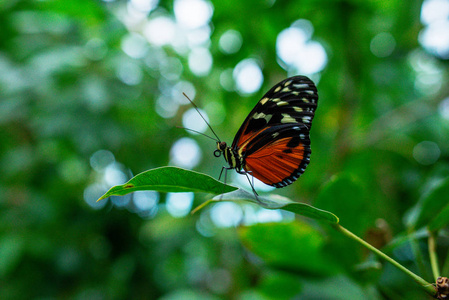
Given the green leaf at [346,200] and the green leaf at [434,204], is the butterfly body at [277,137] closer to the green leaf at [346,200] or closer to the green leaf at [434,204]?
the green leaf at [346,200]

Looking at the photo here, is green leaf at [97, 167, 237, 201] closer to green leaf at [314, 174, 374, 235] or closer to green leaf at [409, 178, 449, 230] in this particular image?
green leaf at [314, 174, 374, 235]

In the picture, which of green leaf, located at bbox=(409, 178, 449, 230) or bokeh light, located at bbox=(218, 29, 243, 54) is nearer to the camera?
green leaf, located at bbox=(409, 178, 449, 230)

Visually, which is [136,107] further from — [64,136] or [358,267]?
[358,267]

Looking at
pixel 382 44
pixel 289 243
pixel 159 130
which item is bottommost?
pixel 159 130

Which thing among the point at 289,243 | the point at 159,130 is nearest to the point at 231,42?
the point at 159,130

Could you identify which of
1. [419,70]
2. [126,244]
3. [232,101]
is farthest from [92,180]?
[419,70]

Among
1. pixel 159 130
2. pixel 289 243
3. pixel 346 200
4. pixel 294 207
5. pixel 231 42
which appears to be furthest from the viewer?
pixel 159 130

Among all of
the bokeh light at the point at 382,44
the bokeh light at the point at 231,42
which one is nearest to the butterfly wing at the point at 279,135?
the bokeh light at the point at 231,42

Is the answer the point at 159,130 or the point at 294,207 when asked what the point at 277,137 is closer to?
the point at 294,207

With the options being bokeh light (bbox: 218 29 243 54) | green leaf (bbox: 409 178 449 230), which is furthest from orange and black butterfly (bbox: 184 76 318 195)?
bokeh light (bbox: 218 29 243 54)
